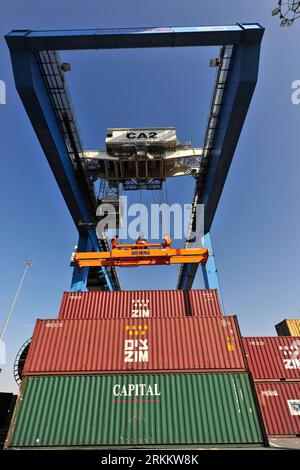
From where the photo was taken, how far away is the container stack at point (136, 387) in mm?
7801

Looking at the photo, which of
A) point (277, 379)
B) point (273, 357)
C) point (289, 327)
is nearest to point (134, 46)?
point (273, 357)

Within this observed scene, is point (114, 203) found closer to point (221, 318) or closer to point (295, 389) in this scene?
point (221, 318)

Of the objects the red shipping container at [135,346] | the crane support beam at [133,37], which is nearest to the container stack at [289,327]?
the red shipping container at [135,346]

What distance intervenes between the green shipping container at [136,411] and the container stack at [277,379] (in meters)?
4.77

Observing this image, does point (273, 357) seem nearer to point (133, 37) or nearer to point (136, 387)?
point (136, 387)

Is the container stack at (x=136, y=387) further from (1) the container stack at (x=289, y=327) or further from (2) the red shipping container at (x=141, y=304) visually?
(1) the container stack at (x=289, y=327)

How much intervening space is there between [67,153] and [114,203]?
6.88 meters

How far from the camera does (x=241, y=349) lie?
32.2 feet

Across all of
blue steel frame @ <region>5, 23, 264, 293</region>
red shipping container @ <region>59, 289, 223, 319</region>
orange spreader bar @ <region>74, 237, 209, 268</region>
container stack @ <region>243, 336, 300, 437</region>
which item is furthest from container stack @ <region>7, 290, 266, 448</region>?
blue steel frame @ <region>5, 23, 264, 293</region>

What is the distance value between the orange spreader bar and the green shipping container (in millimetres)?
6271

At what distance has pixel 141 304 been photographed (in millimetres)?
14477

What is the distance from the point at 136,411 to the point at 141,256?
7551 millimetres

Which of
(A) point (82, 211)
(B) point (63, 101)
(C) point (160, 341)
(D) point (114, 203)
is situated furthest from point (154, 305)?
(B) point (63, 101)

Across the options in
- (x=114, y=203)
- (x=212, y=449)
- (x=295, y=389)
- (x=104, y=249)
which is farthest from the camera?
(x=104, y=249)
